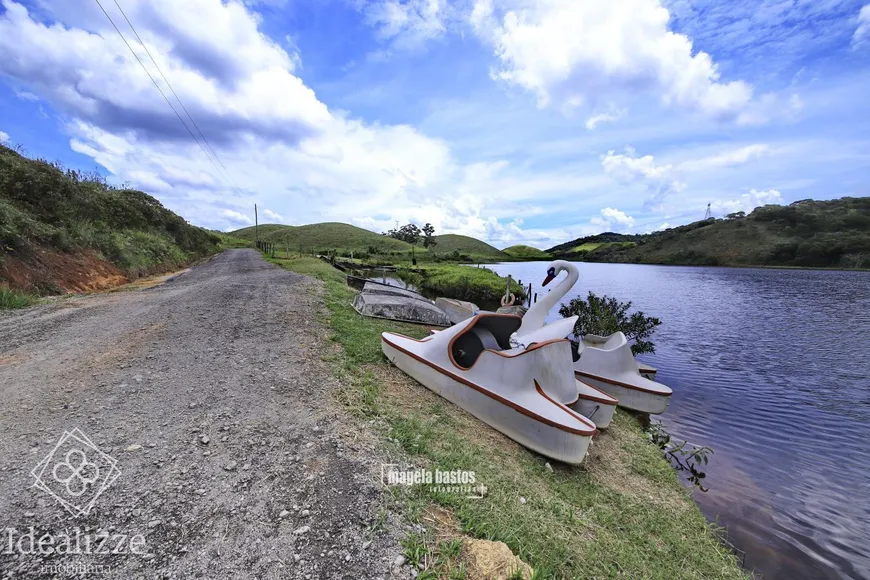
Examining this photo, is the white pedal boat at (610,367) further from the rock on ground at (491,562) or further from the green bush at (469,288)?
the green bush at (469,288)

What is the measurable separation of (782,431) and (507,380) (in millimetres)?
7247

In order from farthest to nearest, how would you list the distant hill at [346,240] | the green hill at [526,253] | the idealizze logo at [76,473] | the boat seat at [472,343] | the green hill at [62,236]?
1. the green hill at [526,253]
2. the distant hill at [346,240]
3. the green hill at [62,236]
4. the boat seat at [472,343]
5. the idealizze logo at [76,473]

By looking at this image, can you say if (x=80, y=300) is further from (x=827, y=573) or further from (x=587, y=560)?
→ (x=827, y=573)

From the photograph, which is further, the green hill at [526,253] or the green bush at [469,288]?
the green hill at [526,253]

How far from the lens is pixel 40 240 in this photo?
452 inches

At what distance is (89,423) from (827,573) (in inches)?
328

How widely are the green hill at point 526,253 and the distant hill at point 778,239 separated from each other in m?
42.8

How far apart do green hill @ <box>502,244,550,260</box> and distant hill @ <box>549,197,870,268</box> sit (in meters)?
42.8

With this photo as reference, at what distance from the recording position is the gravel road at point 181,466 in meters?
2.15

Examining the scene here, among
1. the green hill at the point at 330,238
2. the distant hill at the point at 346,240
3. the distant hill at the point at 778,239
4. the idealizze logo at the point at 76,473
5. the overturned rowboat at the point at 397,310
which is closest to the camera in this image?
the idealizze logo at the point at 76,473

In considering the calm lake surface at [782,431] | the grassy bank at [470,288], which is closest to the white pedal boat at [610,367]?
the calm lake surface at [782,431]

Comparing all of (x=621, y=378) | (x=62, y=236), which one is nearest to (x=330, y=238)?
(x=62, y=236)

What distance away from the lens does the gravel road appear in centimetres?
215

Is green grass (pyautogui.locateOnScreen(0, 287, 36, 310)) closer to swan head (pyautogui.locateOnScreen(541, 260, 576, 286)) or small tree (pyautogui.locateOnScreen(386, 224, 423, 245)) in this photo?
swan head (pyautogui.locateOnScreen(541, 260, 576, 286))
